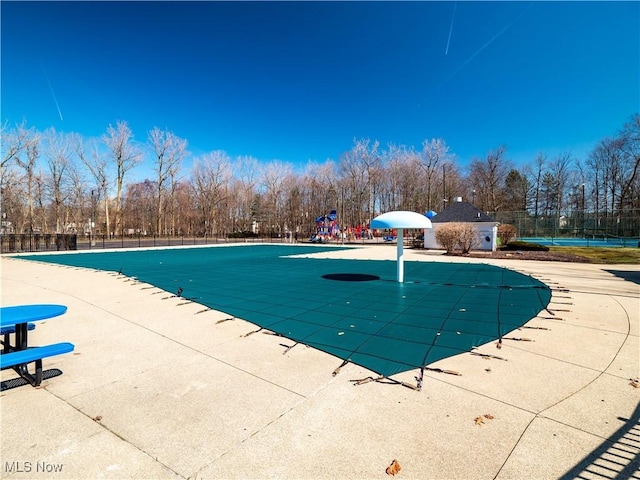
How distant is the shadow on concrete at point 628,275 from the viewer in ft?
33.7

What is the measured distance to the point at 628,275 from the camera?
11.2 meters

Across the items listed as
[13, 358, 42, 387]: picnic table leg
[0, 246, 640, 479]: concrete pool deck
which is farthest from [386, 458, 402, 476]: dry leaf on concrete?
[13, 358, 42, 387]: picnic table leg

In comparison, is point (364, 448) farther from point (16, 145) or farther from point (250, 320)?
point (16, 145)

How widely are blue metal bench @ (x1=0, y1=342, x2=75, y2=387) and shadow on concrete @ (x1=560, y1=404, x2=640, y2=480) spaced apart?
4.31m

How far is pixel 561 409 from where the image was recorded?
294cm

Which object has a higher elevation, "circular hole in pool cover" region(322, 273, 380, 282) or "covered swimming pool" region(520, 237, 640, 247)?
"covered swimming pool" region(520, 237, 640, 247)

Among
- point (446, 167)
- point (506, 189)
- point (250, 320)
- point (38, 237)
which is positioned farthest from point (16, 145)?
point (506, 189)

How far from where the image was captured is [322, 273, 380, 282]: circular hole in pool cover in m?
10.5

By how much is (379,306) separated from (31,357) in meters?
5.42

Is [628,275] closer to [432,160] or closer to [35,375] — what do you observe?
[35,375]

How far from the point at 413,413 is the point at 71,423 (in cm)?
286

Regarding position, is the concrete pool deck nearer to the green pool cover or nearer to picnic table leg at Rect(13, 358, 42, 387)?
picnic table leg at Rect(13, 358, 42, 387)

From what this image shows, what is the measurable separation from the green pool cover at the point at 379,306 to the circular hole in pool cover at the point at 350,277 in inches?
1.2

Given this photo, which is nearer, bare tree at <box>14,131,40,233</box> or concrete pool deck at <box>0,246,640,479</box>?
concrete pool deck at <box>0,246,640,479</box>
